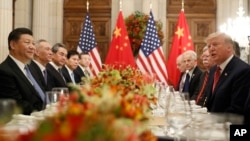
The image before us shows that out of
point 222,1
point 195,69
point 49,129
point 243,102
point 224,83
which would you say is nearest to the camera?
point 49,129

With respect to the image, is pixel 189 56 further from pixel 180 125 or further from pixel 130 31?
pixel 180 125

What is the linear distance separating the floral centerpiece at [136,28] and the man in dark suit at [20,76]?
250 inches

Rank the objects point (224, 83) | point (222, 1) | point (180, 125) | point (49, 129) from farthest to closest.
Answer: point (222, 1)
point (224, 83)
point (180, 125)
point (49, 129)

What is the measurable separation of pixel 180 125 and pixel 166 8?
10.4 metres

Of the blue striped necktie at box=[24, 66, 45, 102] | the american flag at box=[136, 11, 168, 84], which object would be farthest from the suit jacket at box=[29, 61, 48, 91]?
the american flag at box=[136, 11, 168, 84]

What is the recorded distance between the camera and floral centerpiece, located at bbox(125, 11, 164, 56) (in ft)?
37.0

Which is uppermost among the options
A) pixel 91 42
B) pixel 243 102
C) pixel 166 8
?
pixel 166 8

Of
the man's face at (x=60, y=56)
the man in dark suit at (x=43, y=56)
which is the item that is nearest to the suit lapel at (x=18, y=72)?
the man in dark suit at (x=43, y=56)

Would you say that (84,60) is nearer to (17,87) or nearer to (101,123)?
(17,87)

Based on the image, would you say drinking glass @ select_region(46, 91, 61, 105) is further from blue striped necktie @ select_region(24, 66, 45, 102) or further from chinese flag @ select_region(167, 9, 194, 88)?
chinese flag @ select_region(167, 9, 194, 88)

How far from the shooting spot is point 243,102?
13.4ft

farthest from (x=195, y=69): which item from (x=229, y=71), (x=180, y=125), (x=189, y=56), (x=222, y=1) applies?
(x=180, y=125)

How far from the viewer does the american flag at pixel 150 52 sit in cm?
1041

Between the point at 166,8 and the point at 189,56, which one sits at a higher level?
the point at 166,8
